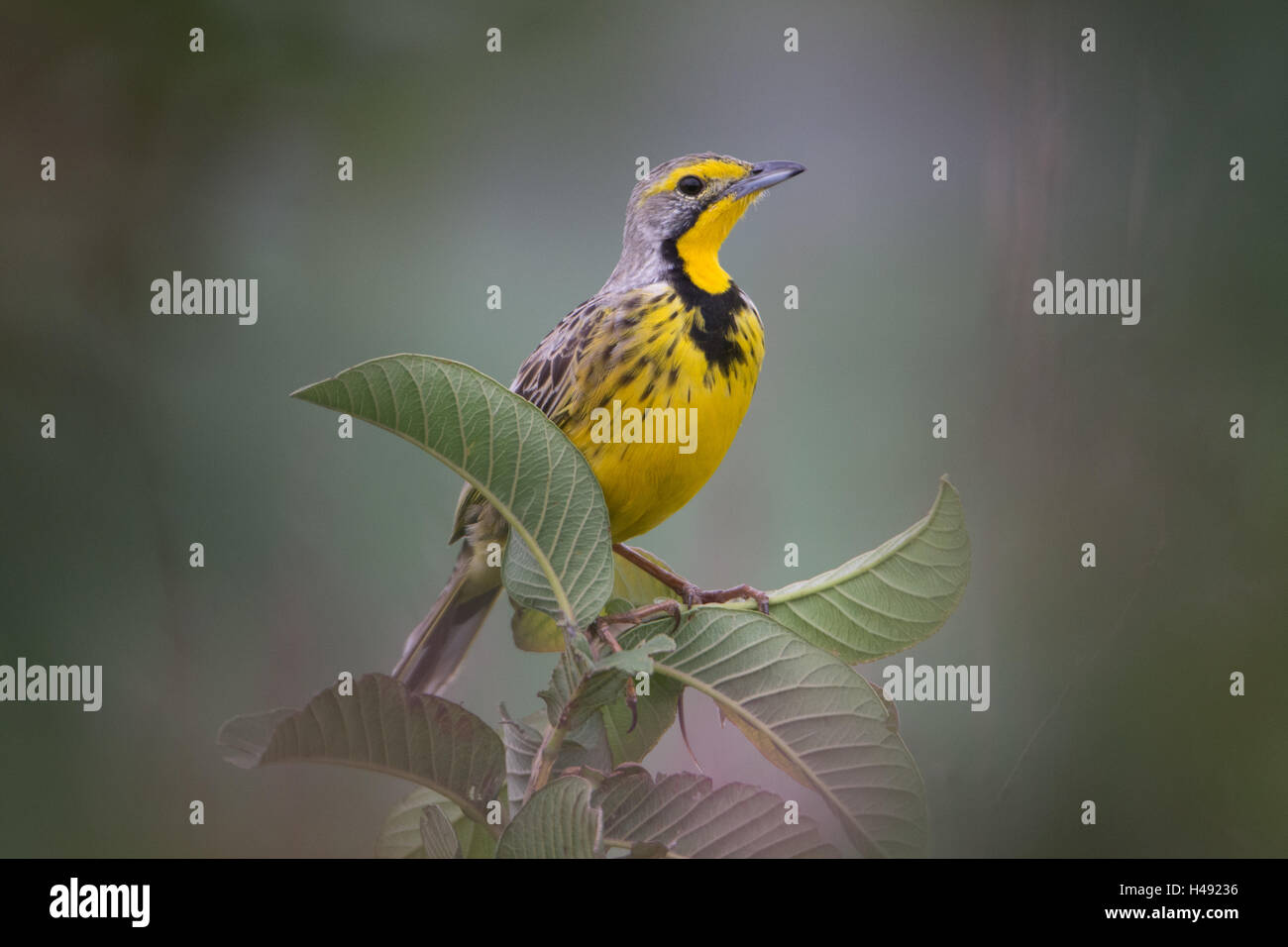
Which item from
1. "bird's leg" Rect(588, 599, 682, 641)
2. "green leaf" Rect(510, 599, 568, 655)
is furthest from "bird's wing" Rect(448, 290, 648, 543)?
"bird's leg" Rect(588, 599, 682, 641)

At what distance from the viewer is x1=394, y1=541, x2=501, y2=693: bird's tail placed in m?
0.91

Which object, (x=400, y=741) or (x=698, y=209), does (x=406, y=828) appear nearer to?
(x=400, y=741)

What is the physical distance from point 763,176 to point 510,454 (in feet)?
1.79

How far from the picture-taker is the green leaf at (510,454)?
1.64 feet

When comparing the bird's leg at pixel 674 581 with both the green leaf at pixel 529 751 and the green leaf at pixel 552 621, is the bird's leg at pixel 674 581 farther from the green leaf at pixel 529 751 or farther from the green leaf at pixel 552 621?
the green leaf at pixel 529 751

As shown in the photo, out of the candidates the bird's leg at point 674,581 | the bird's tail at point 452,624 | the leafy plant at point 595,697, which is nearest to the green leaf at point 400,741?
the leafy plant at point 595,697

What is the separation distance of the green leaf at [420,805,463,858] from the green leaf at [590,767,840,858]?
8 cm

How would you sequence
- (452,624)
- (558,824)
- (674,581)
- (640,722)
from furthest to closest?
(452,624) < (674,581) < (640,722) < (558,824)

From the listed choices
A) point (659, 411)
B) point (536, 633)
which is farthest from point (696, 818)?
point (659, 411)

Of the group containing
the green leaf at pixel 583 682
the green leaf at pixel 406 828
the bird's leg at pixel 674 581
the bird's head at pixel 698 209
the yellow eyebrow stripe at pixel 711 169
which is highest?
the yellow eyebrow stripe at pixel 711 169

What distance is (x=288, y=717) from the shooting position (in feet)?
1.75

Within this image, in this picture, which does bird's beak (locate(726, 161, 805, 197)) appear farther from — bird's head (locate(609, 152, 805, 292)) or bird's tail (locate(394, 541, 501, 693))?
bird's tail (locate(394, 541, 501, 693))

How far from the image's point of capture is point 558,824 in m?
0.50

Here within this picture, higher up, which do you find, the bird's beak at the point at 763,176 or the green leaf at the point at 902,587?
the bird's beak at the point at 763,176
